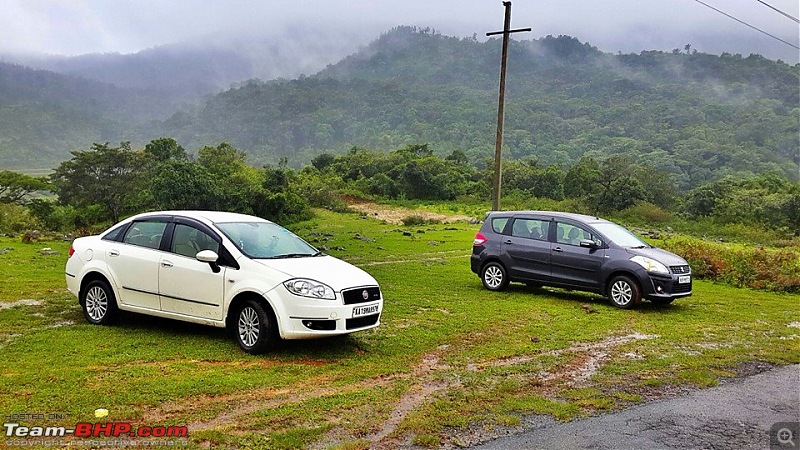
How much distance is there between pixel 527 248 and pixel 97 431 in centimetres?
1004

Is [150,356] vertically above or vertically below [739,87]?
below

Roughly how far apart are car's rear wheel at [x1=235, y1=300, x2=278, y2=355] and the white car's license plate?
956mm

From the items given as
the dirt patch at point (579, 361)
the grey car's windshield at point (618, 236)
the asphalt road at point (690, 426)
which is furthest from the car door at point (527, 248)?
the asphalt road at point (690, 426)

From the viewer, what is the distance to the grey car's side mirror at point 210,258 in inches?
301

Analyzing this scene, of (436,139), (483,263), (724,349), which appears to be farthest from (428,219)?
(436,139)

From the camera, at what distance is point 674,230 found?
43531mm

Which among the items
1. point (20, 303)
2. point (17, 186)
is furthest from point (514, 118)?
point (20, 303)

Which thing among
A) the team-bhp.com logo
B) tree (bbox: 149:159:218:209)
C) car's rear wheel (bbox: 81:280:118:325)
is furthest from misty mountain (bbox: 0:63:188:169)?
the team-bhp.com logo

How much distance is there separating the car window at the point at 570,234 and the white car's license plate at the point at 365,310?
6.40 metres

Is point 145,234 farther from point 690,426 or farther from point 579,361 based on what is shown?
point 690,426

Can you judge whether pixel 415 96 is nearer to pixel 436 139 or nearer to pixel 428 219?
pixel 436 139

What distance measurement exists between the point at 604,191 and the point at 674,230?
8.58m

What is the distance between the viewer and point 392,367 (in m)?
7.30

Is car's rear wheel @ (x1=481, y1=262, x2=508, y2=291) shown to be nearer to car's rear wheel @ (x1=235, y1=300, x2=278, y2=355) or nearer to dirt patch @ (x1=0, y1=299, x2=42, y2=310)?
car's rear wheel @ (x1=235, y1=300, x2=278, y2=355)
